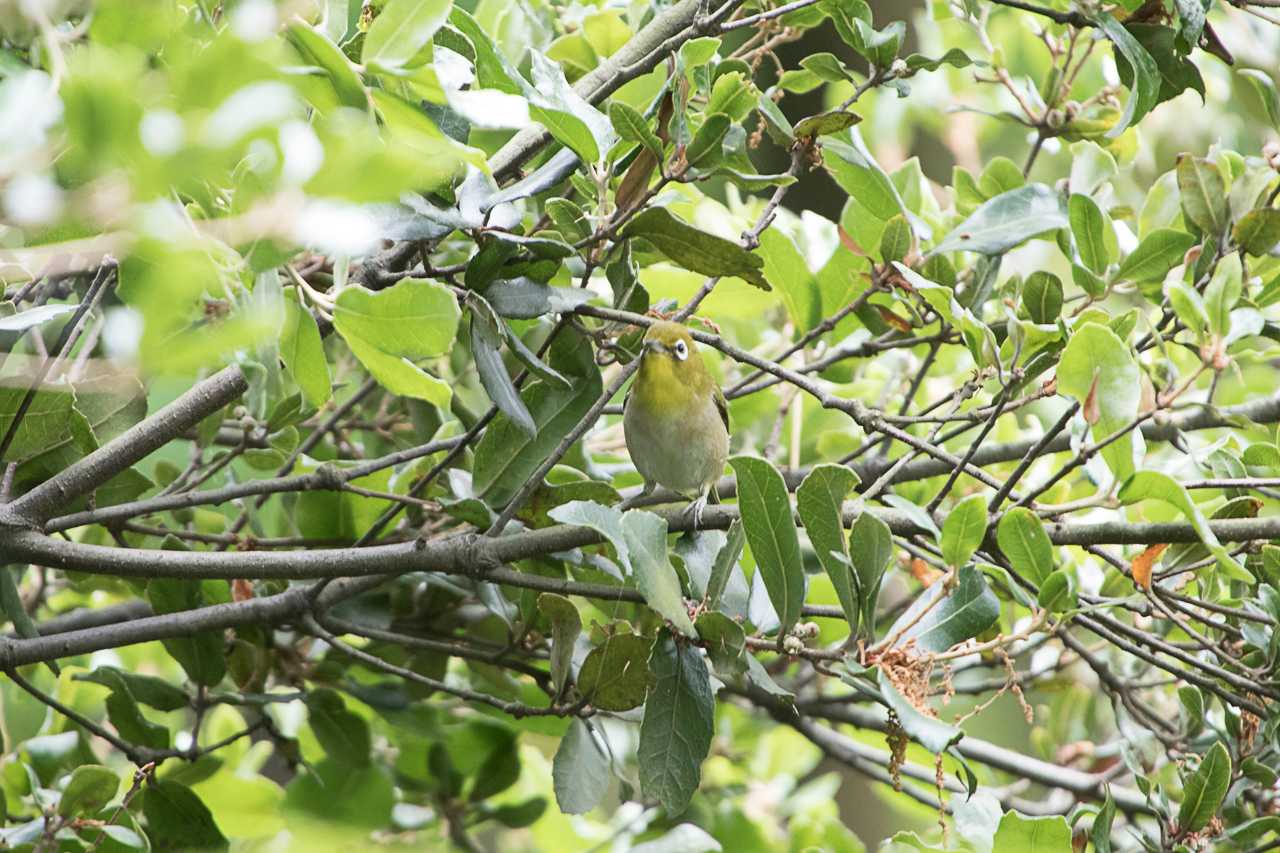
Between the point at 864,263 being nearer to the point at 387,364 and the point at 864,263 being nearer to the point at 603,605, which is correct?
the point at 603,605

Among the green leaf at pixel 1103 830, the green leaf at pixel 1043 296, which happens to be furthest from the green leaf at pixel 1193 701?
the green leaf at pixel 1043 296

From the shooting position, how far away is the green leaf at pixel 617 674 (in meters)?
1.65

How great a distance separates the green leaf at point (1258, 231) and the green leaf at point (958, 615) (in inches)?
30.3

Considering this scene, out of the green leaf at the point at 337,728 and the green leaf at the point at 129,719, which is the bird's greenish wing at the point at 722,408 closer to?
the green leaf at the point at 337,728

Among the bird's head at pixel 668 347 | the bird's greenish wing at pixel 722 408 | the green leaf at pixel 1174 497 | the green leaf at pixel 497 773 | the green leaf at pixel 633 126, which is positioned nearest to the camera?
the green leaf at pixel 1174 497

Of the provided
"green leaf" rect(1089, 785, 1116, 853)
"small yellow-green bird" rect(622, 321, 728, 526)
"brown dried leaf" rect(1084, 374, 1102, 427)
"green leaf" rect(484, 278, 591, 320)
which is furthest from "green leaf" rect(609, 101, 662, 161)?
"green leaf" rect(1089, 785, 1116, 853)

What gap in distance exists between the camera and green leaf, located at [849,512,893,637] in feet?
4.60

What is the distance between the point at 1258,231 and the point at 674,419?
960mm

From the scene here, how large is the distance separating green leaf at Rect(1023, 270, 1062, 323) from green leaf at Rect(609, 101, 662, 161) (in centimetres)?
72

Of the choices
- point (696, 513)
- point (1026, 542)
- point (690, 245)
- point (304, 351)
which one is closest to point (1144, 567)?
point (1026, 542)

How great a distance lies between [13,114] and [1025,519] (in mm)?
1113

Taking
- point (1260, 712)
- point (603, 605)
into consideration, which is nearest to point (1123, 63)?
point (1260, 712)

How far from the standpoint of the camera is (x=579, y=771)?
72.1 inches

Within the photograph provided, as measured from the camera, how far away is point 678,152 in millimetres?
1514
